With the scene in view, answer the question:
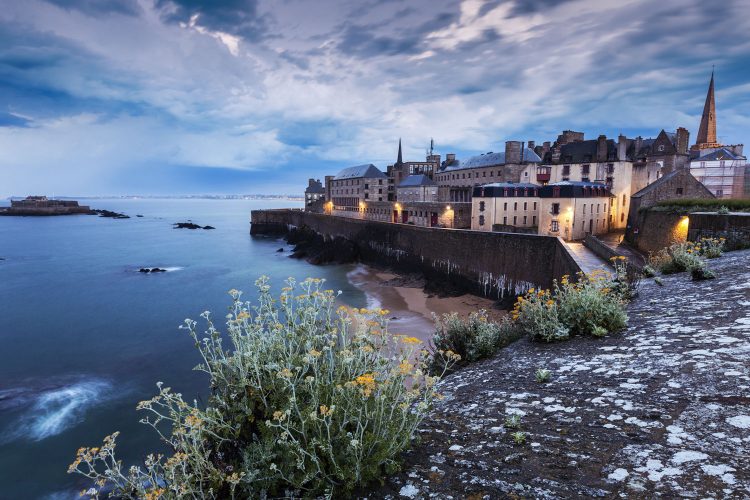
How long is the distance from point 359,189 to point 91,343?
58462 mm

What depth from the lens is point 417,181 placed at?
6469cm

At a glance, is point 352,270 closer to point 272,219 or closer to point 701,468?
point 701,468

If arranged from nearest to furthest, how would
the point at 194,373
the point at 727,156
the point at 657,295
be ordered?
the point at 657,295, the point at 194,373, the point at 727,156

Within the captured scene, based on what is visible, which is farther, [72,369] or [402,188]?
[402,188]

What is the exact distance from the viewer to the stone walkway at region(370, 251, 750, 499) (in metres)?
2.99

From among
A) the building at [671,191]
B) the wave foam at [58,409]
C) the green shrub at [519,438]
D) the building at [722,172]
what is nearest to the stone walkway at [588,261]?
the building at [671,191]

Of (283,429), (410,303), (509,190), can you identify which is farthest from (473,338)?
(509,190)

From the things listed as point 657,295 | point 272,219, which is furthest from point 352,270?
point 272,219

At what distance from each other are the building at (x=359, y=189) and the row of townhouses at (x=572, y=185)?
33.2ft

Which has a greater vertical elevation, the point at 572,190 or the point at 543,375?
the point at 572,190

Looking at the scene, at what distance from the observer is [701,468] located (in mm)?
2910

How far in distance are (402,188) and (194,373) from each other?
53.5 m

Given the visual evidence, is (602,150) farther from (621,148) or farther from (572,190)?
(572,190)

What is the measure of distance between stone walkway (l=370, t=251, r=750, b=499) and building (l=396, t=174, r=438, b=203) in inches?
2238
